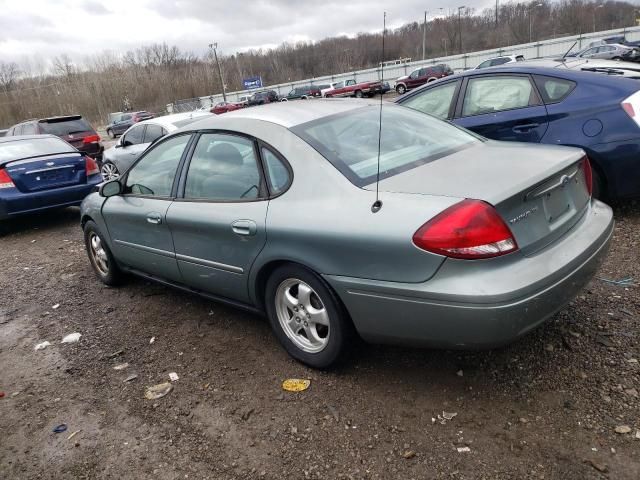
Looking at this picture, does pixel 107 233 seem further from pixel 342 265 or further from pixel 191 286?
pixel 342 265

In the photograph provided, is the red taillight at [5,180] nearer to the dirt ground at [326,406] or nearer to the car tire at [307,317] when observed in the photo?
the dirt ground at [326,406]

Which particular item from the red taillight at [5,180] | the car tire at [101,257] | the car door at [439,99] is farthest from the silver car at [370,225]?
the red taillight at [5,180]

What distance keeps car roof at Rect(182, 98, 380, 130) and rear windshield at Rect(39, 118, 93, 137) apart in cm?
1212

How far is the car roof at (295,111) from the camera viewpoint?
3254mm

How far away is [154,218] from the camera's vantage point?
12.7ft

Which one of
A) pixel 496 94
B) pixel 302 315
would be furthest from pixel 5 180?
pixel 496 94

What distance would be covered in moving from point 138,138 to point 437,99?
6565mm

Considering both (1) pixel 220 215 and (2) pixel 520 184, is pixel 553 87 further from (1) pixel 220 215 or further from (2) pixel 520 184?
(1) pixel 220 215

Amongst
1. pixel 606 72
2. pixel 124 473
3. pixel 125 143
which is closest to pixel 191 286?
pixel 124 473

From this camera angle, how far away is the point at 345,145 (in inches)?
118

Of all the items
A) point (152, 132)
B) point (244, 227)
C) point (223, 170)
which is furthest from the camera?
point (152, 132)

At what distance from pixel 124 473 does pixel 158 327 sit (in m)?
1.64

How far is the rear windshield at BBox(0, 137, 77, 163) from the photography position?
763cm

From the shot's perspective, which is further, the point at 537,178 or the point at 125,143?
the point at 125,143
